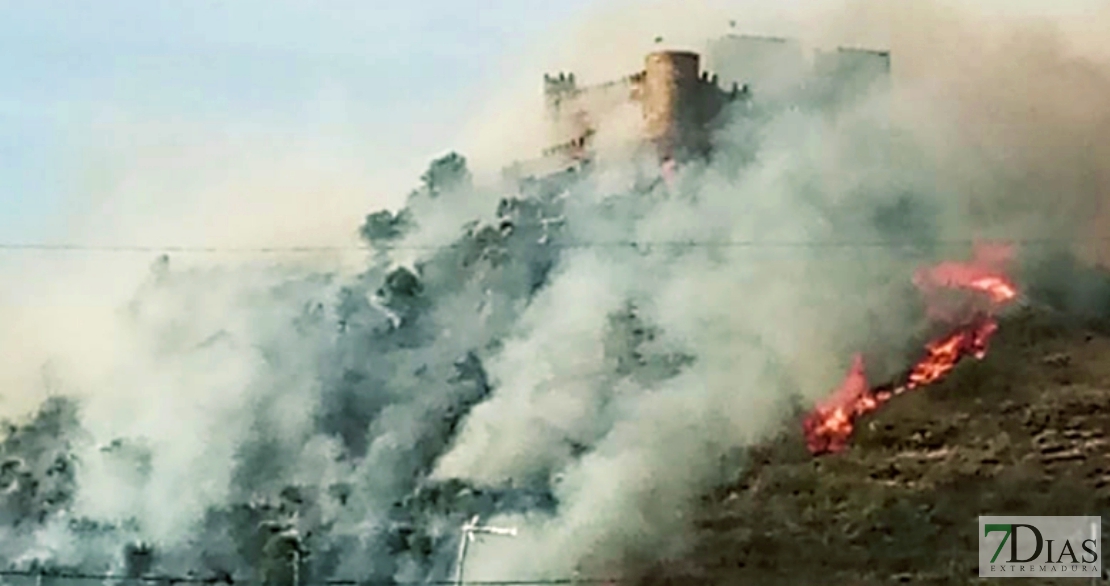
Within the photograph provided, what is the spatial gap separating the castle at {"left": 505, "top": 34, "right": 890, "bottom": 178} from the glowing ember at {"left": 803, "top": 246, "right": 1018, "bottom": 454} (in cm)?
83

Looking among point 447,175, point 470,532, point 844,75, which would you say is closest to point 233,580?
point 470,532

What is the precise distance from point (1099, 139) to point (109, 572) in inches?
171

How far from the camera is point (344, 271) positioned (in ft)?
28.4

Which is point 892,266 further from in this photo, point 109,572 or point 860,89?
point 109,572

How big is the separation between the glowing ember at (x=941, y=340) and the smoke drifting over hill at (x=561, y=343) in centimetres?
8

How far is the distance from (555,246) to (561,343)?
41 centimetres

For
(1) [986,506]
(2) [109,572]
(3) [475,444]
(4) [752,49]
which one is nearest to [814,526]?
(1) [986,506]

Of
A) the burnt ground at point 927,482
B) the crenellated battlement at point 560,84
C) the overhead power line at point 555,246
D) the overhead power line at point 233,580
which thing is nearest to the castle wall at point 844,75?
the overhead power line at point 555,246

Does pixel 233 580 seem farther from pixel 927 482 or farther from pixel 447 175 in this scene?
pixel 927 482

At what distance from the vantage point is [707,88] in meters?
8.49

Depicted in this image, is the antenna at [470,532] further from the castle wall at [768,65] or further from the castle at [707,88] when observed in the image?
the castle wall at [768,65]

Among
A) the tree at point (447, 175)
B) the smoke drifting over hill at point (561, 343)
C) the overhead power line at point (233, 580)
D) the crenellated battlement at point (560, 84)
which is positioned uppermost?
the crenellated battlement at point (560, 84)

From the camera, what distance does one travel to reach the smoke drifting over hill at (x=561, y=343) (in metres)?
8.45

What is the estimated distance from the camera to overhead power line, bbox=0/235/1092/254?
8.51 meters
